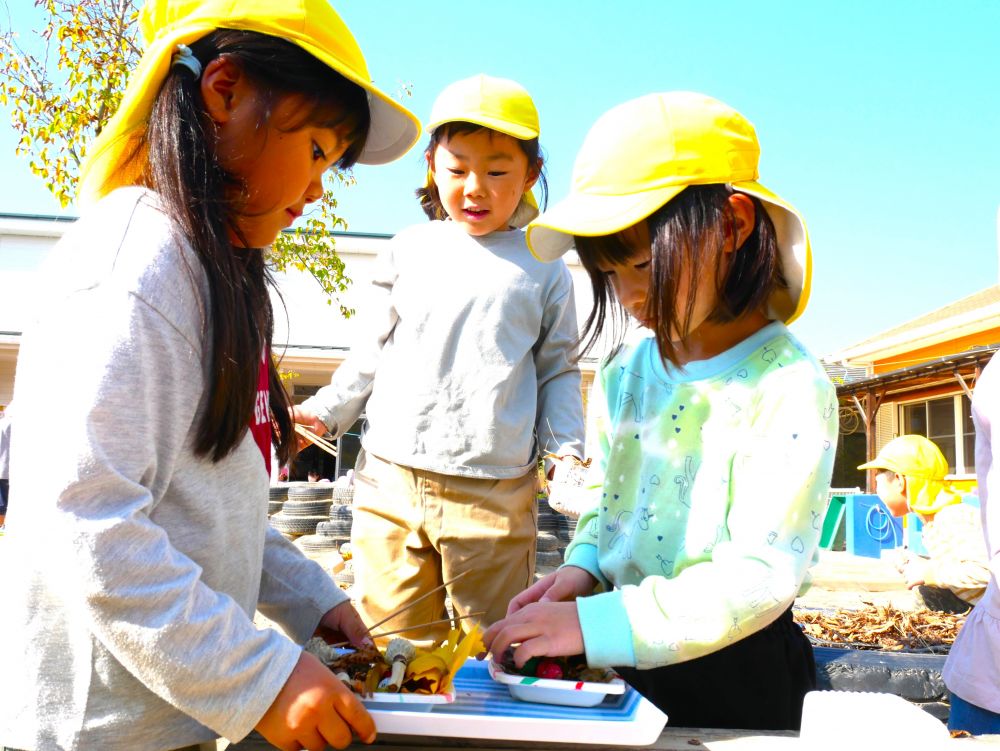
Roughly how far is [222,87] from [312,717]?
0.86 m

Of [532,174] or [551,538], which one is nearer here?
[532,174]

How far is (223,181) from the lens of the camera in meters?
1.22

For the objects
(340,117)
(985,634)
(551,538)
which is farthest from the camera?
(551,538)

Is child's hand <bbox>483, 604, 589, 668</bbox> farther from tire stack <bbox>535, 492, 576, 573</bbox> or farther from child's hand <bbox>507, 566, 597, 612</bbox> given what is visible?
tire stack <bbox>535, 492, 576, 573</bbox>

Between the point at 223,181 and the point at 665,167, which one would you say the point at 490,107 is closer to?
the point at 665,167

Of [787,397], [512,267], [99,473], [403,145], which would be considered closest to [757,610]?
[787,397]

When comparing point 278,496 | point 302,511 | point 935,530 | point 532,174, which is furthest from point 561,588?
point 278,496

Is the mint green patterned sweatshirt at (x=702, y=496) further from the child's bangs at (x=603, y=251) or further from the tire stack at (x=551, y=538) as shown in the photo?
the tire stack at (x=551, y=538)

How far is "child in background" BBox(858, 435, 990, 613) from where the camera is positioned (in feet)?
11.5

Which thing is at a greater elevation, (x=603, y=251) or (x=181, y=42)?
(x=181, y=42)

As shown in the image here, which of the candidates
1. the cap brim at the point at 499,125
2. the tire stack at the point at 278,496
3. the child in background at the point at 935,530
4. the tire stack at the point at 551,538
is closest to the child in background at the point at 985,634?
the child in background at the point at 935,530

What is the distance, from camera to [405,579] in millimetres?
2562

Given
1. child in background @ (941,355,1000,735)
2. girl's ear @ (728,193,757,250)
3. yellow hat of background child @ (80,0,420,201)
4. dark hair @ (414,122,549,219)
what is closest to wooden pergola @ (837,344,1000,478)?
dark hair @ (414,122,549,219)

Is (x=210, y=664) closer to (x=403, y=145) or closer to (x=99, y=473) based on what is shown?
(x=99, y=473)
